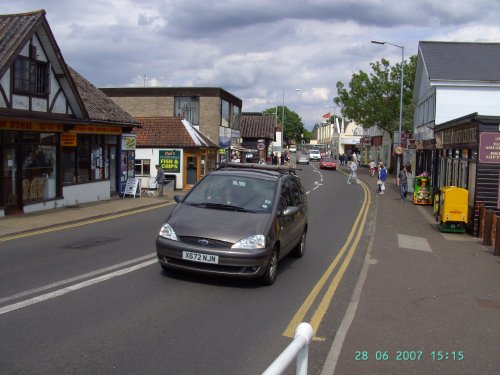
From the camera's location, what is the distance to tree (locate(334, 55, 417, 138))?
49.2 meters

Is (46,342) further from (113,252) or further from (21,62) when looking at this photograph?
(21,62)

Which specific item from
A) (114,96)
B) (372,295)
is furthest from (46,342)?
(114,96)

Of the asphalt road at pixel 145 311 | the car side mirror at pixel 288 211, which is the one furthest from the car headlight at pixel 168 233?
the car side mirror at pixel 288 211

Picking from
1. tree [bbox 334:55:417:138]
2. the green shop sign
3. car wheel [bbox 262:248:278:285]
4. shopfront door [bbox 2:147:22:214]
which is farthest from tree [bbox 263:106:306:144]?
car wheel [bbox 262:248:278:285]

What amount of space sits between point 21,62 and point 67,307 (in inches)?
472

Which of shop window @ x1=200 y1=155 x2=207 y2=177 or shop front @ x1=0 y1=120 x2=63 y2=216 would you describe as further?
shop window @ x1=200 y1=155 x2=207 y2=177

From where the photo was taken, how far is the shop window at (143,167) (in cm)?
2919

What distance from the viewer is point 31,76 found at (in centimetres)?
1662

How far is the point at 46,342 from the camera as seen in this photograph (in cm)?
517

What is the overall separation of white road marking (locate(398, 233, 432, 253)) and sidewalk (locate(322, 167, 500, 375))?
0.12 meters

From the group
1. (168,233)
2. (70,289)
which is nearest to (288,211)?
(168,233)

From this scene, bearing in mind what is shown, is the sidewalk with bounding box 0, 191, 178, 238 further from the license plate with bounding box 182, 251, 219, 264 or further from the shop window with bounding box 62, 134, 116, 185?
the license plate with bounding box 182, 251, 219, 264

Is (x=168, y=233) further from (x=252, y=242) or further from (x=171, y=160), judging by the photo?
(x=171, y=160)

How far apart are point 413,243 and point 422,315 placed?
7.34m
